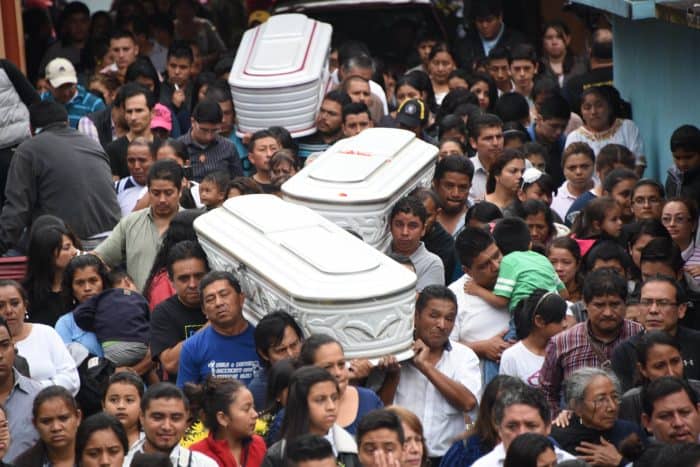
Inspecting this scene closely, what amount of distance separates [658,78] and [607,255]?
13.2ft

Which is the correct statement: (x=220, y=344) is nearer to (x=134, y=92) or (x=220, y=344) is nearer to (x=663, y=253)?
(x=663, y=253)

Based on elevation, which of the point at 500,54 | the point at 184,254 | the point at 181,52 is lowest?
the point at 500,54

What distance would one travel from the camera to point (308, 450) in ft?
25.6

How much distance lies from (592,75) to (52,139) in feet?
19.8

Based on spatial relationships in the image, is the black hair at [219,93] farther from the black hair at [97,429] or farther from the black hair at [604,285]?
the black hair at [97,429]

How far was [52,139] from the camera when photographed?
12.3 metres

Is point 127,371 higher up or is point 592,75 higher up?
point 127,371

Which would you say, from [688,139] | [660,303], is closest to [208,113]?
[688,139]

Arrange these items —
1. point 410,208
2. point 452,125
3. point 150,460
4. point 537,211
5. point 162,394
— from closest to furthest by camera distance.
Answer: point 150,460 → point 162,394 → point 410,208 → point 537,211 → point 452,125

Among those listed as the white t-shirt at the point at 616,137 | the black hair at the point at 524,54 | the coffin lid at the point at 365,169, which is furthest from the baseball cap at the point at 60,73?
the white t-shirt at the point at 616,137

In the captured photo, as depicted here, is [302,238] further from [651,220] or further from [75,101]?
[75,101]

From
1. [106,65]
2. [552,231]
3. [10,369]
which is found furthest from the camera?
[106,65]

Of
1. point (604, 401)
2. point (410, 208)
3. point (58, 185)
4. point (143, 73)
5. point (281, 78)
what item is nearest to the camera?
point (604, 401)

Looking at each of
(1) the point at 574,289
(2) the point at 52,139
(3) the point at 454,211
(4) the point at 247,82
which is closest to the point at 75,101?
(4) the point at 247,82
